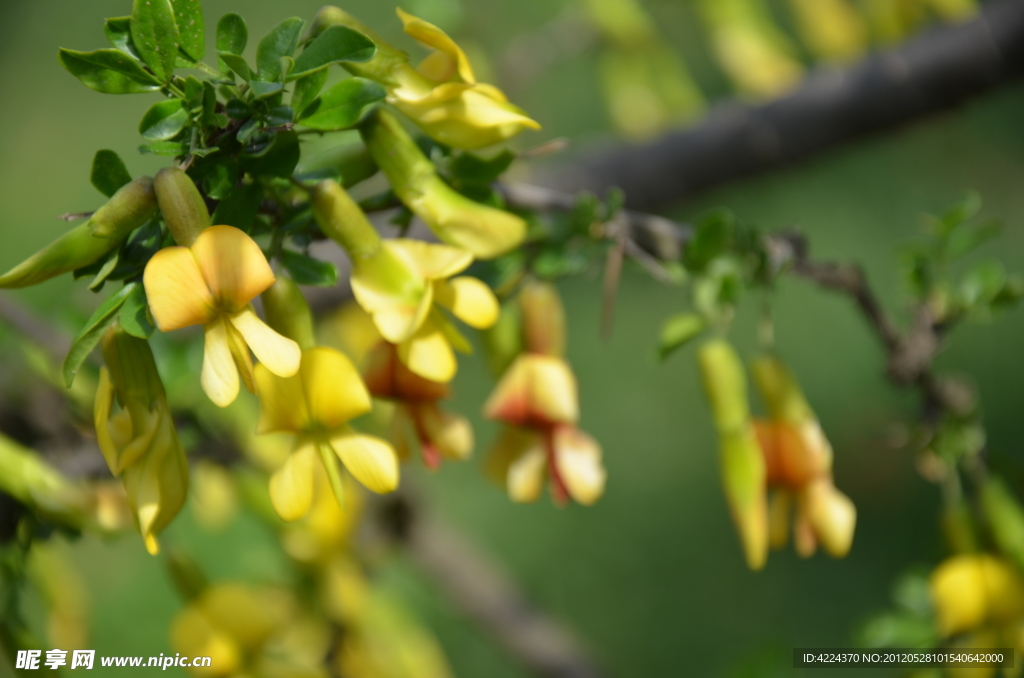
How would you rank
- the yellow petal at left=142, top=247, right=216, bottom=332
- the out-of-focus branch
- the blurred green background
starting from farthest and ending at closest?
the blurred green background < the out-of-focus branch < the yellow petal at left=142, top=247, right=216, bottom=332

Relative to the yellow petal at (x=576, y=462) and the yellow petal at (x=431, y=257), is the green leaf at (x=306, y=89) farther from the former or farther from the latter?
the yellow petal at (x=576, y=462)

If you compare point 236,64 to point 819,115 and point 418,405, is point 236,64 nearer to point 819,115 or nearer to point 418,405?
point 418,405

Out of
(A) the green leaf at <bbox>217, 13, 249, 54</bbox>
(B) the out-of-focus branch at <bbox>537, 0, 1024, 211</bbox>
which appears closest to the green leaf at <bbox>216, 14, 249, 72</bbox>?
(A) the green leaf at <bbox>217, 13, 249, 54</bbox>

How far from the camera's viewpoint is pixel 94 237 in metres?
0.28

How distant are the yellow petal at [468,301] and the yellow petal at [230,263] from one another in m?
0.08

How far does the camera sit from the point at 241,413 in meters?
0.63

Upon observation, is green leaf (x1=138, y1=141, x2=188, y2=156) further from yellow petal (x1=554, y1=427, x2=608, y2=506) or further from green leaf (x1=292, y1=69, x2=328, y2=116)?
yellow petal (x1=554, y1=427, x2=608, y2=506)

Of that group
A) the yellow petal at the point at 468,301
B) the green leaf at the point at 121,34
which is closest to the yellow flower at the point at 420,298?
the yellow petal at the point at 468,301

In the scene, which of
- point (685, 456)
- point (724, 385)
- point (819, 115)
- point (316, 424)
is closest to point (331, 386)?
point (316, 424)

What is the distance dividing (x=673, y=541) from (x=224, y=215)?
51.2 inches

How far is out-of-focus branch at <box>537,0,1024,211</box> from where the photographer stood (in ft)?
2.43

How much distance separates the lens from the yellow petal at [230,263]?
0.90ft

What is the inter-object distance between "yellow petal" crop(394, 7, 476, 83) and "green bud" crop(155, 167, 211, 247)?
0.32 feet

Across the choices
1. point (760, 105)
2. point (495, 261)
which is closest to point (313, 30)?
point (495, 261)
